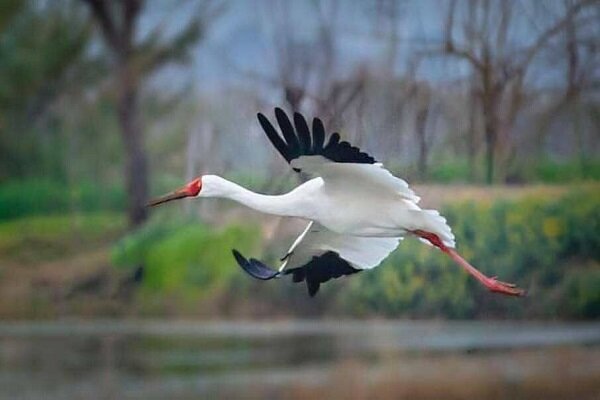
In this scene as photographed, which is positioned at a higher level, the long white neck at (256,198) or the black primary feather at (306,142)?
the black primary feather at (306,142)

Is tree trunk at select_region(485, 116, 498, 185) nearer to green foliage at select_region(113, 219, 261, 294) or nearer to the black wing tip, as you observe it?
green foliage at select_region(113, 219, 261, 294)

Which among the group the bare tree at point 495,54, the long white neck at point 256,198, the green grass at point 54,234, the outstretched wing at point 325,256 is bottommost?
the outstretched wing at point 325,256

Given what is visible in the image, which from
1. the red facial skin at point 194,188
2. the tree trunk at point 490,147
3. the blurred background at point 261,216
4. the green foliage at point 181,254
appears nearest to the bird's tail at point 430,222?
the red facial skin at point 194,188

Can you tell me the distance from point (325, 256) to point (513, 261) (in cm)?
546

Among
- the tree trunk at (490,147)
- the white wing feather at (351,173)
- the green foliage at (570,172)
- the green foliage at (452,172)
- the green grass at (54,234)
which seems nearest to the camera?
the white wing feather at (351,173)

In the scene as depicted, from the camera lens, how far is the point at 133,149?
11.2m

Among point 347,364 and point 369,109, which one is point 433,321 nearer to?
point 347,364

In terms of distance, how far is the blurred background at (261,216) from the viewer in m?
10.2

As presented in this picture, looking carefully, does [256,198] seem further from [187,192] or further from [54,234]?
[54,234]

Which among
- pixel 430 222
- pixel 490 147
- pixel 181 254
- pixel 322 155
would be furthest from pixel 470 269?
pixel 181 254

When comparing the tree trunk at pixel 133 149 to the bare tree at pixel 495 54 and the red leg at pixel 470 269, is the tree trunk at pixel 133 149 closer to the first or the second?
the bare tree at pixel 495 54

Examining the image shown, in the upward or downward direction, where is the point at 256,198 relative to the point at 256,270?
upward

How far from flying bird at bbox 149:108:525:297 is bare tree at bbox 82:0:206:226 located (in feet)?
19.9

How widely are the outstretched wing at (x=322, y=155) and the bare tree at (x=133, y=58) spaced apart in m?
6.40
